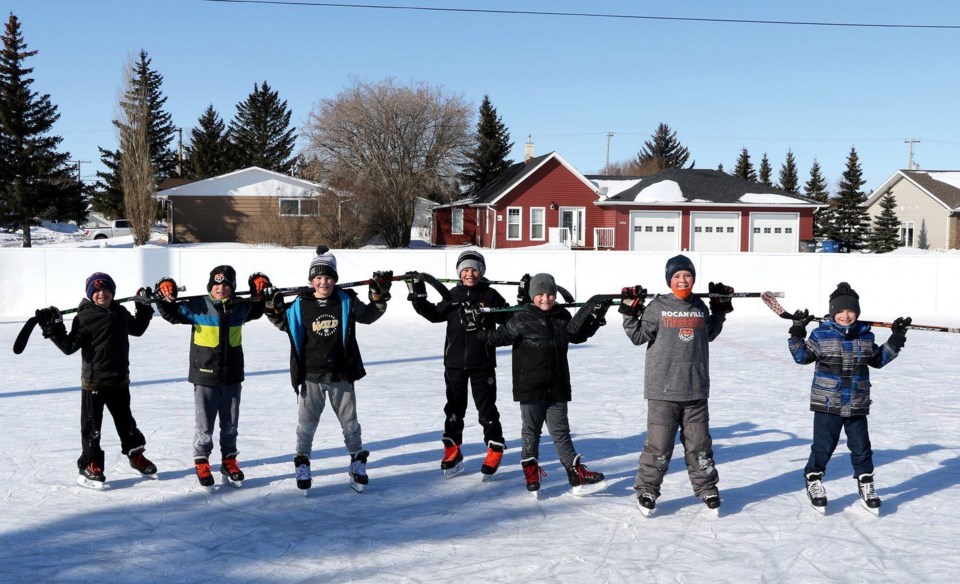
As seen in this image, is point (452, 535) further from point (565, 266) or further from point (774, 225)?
point (774, 225)

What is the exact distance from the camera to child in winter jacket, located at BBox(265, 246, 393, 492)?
16.0 feet

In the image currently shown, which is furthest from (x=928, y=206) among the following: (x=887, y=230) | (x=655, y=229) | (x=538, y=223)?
(x=538, y=223)

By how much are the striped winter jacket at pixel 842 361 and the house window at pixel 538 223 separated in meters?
29.2

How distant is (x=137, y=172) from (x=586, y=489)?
33041mm

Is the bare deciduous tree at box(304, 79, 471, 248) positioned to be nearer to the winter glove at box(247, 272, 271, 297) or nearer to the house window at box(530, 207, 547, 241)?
the house window at box(530, 207, 547, 241)

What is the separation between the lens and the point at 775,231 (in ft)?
105

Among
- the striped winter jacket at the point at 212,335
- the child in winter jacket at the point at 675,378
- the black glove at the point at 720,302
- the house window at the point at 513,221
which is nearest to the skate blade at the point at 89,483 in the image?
the striped winter jacket at the point at 212,335

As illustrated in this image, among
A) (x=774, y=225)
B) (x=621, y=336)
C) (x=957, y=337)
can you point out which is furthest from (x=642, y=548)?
(x=774, y=225)

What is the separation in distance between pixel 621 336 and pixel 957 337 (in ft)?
18.0

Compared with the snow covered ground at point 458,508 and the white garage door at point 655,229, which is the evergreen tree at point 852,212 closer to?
the white garage door at point 655,229

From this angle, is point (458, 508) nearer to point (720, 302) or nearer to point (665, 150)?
point (720, 302)

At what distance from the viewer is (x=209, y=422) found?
5062 mm

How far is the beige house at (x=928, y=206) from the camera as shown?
41.7 meters

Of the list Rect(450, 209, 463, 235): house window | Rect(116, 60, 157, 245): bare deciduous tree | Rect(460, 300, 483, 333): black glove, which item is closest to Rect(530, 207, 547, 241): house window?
Rect(450, 209, 463, 235): house window
